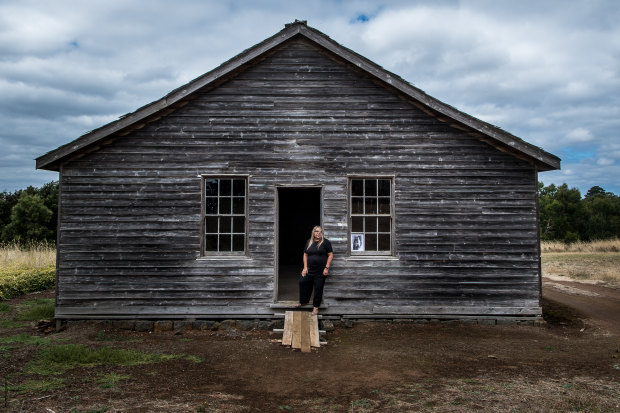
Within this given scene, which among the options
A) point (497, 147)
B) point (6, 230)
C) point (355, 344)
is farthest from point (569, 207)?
point (6, 230)

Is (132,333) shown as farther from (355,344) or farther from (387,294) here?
(387,294)

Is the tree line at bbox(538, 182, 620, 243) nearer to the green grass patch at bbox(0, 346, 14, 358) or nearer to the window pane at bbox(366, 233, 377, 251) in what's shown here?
the window pane at bbox(366, 233, 377, 251)

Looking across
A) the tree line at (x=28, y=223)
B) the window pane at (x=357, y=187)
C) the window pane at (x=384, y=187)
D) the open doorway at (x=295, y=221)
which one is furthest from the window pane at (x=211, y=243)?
the tree line at (x=28, y=223)

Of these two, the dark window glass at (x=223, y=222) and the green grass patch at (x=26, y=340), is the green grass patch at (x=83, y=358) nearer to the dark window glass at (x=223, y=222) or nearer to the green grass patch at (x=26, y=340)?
the green grass patch at (x=26, y=340)

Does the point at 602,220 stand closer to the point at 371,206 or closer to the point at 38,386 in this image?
the point at 371,206

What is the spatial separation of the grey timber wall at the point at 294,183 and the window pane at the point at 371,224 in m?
0.51

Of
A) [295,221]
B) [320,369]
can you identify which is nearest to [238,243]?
[320,369]

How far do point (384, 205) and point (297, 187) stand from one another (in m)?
2.04

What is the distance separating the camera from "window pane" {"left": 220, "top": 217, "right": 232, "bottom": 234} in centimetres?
1045

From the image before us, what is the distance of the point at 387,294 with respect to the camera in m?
10.3

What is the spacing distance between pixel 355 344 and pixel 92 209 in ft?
21.0

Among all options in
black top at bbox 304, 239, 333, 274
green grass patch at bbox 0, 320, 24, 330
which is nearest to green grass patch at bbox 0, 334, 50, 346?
green grass patch at bbox 0, 320, 24, 330

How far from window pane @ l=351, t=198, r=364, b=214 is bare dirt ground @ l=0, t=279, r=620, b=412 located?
2545mm

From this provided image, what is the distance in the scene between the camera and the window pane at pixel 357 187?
417 inches
